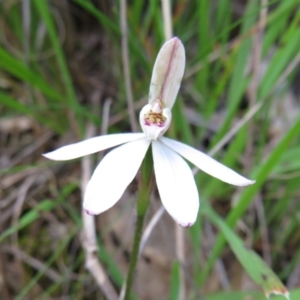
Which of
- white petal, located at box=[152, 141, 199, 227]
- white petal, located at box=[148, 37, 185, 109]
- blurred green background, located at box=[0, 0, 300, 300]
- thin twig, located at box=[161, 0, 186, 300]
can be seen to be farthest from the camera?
blurred green background, located at box=[0, 0, 300, 300]

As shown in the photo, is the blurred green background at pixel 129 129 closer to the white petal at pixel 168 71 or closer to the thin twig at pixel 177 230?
the thin twig at pixel 177 230

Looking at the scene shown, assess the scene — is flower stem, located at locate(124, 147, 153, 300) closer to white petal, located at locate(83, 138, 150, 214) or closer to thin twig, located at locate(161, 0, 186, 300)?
white petal, located at locate(83, 138, 150, 214)

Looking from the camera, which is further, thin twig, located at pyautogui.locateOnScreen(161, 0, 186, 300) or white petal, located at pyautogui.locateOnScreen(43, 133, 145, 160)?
thin twig, located at pyautogui.locateOnScreen(161, 0, 186, 300)

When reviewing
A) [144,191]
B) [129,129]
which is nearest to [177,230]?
[129,129]

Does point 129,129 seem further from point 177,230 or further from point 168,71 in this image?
point 168,71

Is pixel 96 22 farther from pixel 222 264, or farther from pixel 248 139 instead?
pixel 222 264

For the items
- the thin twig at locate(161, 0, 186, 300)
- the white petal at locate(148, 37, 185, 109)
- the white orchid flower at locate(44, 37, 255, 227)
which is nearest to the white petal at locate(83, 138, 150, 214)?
the white orchid flower at locate(44, 37, 255, 227)

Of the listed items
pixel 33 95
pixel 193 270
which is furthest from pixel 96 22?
pixel 193 270
